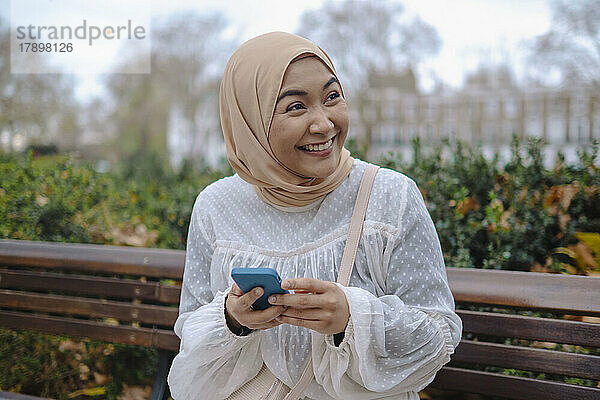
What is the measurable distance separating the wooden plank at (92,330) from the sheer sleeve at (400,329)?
100cm

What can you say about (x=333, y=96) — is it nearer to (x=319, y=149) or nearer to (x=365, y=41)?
(x=319, y=149)

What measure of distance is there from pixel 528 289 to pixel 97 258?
166cm

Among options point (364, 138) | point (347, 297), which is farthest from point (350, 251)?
point (364, 138)

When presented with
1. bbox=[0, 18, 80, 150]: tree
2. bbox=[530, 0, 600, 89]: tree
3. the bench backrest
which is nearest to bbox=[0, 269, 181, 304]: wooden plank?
the bench backrest

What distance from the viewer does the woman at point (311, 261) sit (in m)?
1.42

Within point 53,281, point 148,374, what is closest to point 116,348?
point 148,374

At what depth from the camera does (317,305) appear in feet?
4.42

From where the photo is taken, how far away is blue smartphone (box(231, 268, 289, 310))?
130 centimetres

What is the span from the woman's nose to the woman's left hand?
40cm

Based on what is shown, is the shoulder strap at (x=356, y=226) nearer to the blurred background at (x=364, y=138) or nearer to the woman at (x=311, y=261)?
the woman at (x=311, y=261)

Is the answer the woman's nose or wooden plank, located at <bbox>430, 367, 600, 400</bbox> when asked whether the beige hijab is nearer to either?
the woman's nose

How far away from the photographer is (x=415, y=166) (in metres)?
2.69

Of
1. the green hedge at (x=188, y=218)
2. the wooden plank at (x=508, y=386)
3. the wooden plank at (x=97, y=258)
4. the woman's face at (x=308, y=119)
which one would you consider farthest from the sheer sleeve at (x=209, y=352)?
the green hedge at (x=188, y=218)

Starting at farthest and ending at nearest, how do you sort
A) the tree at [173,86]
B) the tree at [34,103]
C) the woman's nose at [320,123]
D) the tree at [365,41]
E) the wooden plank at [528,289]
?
the tree at [173,86]
the tree at [34,103]
the tree at [365,41]
the wooden plank at [528,289]
the woman's nose at [320,123]
